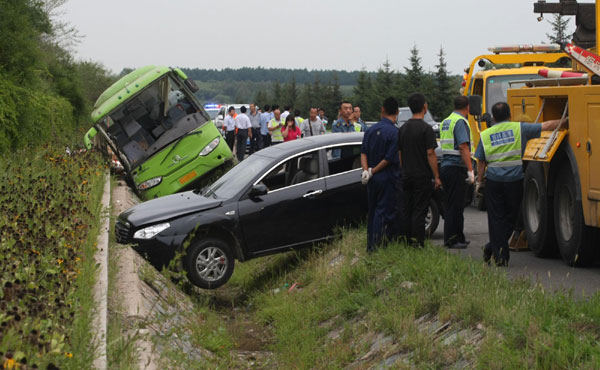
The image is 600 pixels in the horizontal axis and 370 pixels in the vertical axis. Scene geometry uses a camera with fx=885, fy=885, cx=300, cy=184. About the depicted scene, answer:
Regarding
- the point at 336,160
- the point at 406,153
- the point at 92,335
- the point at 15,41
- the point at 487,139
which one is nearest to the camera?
the point at 92,335

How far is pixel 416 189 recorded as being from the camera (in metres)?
9.95

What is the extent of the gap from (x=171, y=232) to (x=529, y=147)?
13.6 ft

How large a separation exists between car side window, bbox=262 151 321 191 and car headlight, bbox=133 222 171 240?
154 cm

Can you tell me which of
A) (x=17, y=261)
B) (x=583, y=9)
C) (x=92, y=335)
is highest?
(x=583, y=9)

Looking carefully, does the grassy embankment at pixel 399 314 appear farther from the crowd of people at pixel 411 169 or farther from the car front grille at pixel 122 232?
the car front grille at pixel 122 232

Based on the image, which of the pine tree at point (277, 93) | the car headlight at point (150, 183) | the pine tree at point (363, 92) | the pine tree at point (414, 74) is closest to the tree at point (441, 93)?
the pine tree at point (414, 74)

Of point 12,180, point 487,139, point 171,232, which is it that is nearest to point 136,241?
point 171,232

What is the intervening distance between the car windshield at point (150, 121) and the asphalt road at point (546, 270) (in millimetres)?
7556

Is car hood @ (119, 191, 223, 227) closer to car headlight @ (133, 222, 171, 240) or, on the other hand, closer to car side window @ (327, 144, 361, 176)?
car headlight @ (133, 222, 171, 240)

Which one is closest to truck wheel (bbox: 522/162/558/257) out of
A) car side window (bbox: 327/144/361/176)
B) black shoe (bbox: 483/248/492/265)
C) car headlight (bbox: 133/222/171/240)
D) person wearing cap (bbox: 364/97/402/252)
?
black shoe (bbox: 483/248/492/265)

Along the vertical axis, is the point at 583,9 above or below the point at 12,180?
above

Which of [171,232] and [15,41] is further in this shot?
[15,41]

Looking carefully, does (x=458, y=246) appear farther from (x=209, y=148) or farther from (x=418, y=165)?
(x=209, y=148)

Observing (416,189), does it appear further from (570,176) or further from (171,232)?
(171,232)
